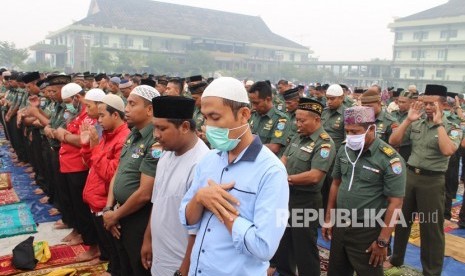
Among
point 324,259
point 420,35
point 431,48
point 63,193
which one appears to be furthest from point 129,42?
point 324,259

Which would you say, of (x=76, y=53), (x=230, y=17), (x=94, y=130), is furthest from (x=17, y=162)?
(x=230, y=17)

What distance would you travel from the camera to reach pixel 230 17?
71.3m

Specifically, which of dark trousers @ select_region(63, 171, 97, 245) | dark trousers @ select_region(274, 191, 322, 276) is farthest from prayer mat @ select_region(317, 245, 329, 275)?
dark trousers @ select_region(63, 171, 97, 245)

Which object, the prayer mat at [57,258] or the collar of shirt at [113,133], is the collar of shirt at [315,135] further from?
the prayer mat at [57,258]

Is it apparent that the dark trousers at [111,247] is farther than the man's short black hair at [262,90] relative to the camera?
No

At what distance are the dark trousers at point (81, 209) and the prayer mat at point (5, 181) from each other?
3086mm

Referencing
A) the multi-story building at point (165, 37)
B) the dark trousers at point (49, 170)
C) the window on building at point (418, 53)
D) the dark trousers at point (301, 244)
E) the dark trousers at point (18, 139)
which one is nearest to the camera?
the dark trousers at point (301, 244)

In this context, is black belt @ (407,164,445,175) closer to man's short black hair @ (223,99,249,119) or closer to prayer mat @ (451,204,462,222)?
prayer mat @ (451,204,462,222)

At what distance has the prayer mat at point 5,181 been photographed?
6727mm

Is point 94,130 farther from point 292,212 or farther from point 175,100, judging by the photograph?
point 292,212

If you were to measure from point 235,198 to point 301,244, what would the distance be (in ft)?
7.19

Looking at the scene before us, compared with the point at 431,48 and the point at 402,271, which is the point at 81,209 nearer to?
the point at 402,271

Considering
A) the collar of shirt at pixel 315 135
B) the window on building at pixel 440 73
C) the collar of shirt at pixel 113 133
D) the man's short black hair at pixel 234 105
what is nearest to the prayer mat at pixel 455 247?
the collar of shirt at pixel 315 135

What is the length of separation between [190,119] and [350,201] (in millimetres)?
1487
